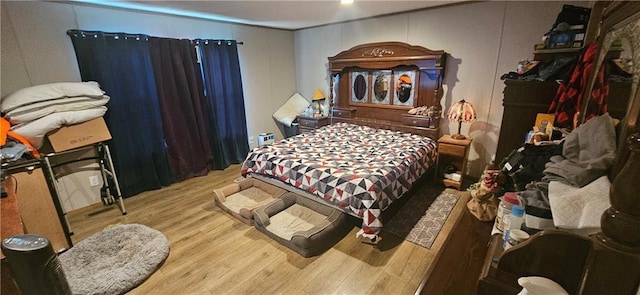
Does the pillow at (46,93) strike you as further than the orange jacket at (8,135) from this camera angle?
Yes

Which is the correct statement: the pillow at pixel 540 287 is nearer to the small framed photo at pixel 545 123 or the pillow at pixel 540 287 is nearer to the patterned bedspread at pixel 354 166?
the patterned bedspread at pixel 354 166

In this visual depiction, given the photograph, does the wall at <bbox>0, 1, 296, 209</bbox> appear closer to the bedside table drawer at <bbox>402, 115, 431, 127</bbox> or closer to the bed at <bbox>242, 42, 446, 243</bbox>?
the bed at <bbox>242, 42, 446, 243</bbox>

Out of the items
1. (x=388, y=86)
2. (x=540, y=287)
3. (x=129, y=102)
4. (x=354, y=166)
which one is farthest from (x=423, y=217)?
(x=129, y=102)

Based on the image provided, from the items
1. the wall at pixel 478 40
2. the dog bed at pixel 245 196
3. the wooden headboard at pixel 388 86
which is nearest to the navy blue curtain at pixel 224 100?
the dog bed at pixel 245 196

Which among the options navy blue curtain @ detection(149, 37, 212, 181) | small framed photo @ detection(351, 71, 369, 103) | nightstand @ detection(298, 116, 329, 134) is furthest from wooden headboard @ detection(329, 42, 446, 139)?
navy blue curtain @ detection(149, 37, 212, 181)

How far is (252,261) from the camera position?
216cm

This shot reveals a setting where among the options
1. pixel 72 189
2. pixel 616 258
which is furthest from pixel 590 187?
pixel 72 189

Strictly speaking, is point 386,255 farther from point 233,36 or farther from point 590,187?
point 233,36

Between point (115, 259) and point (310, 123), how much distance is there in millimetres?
3177

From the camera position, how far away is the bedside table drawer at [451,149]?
10.1 ft

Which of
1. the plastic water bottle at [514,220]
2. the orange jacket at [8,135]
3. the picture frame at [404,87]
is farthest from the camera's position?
the picture frame at [404,87]

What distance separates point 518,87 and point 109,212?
171 inches

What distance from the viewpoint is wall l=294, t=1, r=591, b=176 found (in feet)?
9.32

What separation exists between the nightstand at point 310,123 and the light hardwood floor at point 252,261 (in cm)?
222
